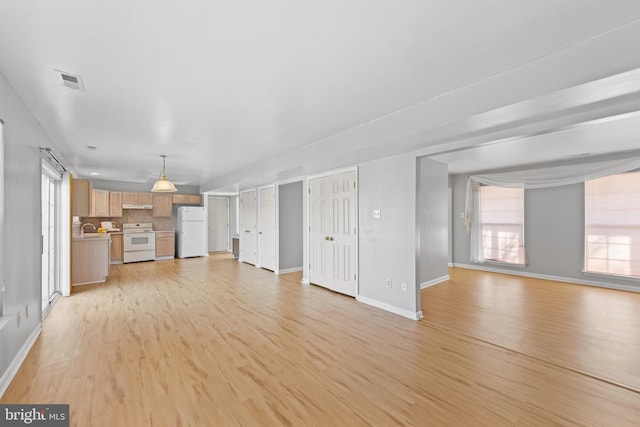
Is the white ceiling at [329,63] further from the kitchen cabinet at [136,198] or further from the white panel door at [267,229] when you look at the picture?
the kitchen cabinet at [136,198]

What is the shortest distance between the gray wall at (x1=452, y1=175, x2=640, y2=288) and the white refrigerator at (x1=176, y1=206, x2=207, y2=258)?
8836 mm

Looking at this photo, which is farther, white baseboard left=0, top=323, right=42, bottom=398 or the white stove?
the white stove

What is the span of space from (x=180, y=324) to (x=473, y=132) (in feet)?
13.3

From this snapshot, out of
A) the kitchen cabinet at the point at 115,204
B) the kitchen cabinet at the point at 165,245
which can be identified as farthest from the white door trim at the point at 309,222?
the kitchen cabinet at the point at 115,204

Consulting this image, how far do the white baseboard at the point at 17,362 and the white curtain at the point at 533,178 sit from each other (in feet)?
25.9

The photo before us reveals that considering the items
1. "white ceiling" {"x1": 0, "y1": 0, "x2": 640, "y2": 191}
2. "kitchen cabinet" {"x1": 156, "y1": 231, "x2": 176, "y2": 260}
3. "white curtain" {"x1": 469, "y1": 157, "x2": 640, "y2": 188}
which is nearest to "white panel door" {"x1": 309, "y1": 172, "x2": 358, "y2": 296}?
"white ceiling" {"x1": 0, "y1": 0, "x2": 640, "y2": 191}

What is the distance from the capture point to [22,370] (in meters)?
2.44

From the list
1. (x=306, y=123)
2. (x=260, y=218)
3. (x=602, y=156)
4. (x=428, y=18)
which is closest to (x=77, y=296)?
(x=260, y=218)

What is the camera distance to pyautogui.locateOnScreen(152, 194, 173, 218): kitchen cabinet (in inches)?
349

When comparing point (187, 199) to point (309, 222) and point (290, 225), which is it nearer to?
point (290, 225)

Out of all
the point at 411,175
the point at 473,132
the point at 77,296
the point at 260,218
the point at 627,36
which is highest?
the point at 627,36

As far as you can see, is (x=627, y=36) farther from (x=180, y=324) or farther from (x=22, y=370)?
(x=22, y=370)

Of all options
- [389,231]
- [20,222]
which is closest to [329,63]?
[389,231]

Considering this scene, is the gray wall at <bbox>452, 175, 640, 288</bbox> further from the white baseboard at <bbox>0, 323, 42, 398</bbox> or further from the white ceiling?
the white baseboard at <bbox>0, 323, 42, 398</bbox>
